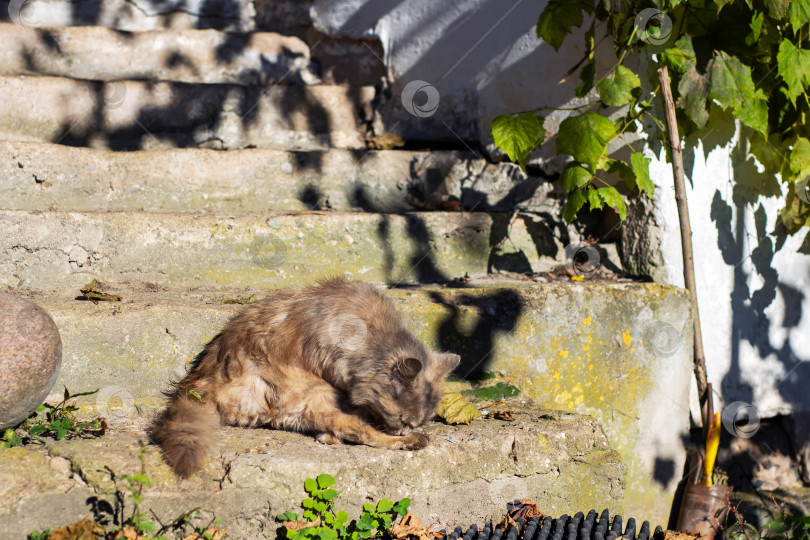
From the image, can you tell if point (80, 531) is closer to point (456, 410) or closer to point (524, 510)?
point (456, 410)

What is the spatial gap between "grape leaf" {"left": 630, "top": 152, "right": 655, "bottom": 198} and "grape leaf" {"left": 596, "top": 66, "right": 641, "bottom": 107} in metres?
0.35

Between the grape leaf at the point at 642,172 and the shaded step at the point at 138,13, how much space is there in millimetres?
4507

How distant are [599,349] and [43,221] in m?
3.41

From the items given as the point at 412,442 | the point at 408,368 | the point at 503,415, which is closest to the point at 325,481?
the point at 412,442

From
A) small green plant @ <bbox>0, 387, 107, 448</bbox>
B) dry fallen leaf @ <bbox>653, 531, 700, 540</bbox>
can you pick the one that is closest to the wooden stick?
dry fallen leaf @ <bbox>653, 531, 700, 540</bbox>

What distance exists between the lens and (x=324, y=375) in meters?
3.47

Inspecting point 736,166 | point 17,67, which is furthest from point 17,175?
point 736,166

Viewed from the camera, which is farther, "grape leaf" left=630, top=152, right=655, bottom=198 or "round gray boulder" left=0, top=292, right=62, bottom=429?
"grape leaf" left=630, top=152, right=655, bottom=198

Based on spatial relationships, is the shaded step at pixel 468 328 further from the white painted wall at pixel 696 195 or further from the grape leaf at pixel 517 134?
the grape leaf at pixel 517 134

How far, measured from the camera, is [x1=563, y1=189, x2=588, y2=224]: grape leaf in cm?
441

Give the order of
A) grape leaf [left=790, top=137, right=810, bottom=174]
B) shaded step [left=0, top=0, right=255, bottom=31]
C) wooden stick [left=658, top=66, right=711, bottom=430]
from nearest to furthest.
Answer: wooden stick [left=658, top=66, right=711, bottom=430], grape leaf [left=790, top=137, right=810, bottom=174], shaded step [left=0, top=0, right=255, bottom=31]

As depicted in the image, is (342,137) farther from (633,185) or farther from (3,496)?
(3,496)

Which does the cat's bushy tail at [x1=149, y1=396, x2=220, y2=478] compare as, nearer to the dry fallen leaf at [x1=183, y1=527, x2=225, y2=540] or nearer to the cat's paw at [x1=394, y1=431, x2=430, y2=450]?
the dry fallen leaf at [x1=183, y1=527, x2=225, y2=540]

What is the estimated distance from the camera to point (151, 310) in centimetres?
361
